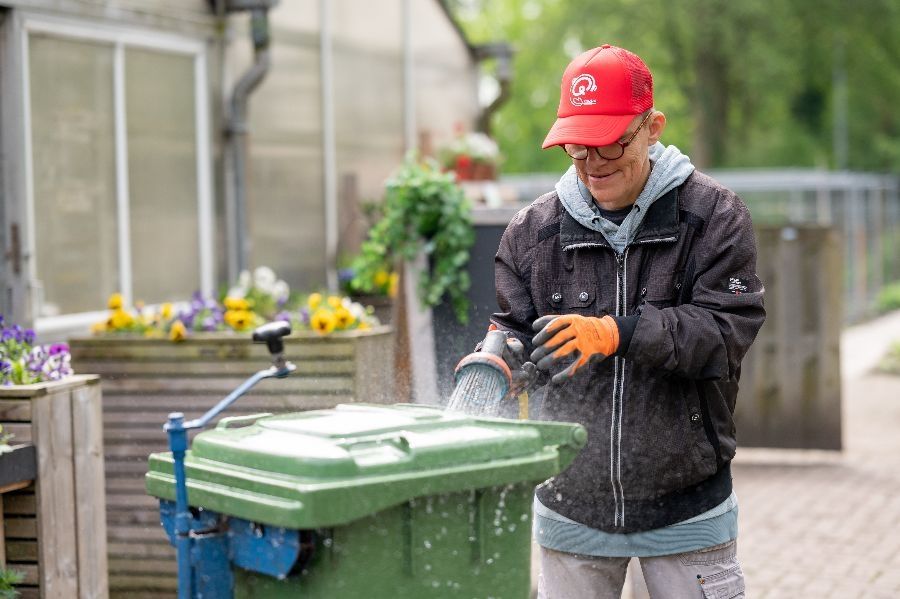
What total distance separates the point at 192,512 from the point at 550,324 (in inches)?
33.8

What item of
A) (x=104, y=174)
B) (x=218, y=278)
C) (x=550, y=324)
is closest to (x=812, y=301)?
(x=218, y=278)

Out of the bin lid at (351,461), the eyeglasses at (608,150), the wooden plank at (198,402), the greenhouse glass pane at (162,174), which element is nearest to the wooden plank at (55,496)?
the wooden plank at (198,402)

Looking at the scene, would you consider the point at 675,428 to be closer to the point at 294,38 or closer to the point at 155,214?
the point at 155,214

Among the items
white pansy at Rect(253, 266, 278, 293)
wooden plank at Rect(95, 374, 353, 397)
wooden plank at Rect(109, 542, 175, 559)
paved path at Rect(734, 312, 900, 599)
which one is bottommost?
paved path at Rect(734, 312, 900, 599)

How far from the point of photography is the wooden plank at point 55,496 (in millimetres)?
4234

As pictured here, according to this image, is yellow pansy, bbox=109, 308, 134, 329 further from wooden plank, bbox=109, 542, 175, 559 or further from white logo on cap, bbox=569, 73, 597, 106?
white logo on cap, bbox=569, 73, 597, 106

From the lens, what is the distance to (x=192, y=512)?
2.82 m

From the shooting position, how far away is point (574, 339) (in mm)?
2939

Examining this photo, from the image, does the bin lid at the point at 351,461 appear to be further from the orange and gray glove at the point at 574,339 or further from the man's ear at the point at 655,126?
the man's ear at the point at 655,126

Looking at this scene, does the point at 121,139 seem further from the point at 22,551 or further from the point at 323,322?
the point at 22,551

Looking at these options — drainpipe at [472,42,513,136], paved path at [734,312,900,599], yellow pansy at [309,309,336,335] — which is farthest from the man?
drainpipe at [472,42,513,136]

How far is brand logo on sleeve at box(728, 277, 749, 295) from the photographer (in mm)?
3049

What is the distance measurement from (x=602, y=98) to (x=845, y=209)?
16583mm

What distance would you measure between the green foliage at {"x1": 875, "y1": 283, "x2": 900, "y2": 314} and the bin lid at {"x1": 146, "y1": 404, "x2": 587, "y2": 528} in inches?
752
